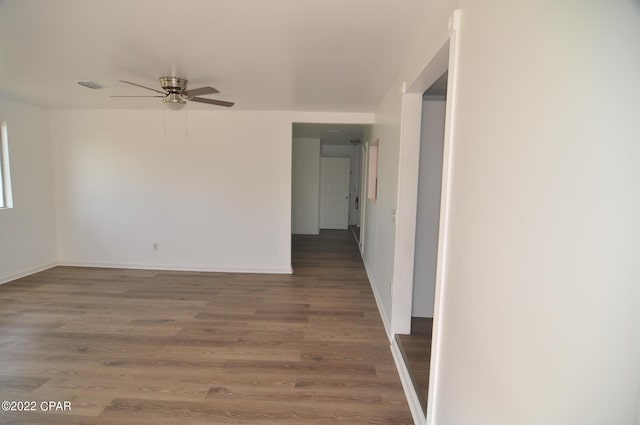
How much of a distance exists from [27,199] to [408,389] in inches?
215

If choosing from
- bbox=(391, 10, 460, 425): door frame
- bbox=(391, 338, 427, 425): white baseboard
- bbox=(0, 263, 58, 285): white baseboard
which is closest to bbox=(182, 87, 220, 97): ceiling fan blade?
bbox=(391, 10, 460, 425): door frame

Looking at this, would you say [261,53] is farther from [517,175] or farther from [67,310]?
[67,310]

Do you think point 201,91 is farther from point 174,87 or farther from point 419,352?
point 419,352

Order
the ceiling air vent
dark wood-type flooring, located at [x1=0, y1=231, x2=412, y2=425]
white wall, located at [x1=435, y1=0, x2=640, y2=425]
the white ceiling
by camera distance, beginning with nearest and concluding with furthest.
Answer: white wall, located at [x1=435, y1=0, x2=640, y2=425]
the white ceiling
dark wood-type flooring, located at [x1=0, y1=231, x2=412, y2=425]
the ceiling air vent

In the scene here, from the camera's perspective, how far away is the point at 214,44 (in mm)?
2143

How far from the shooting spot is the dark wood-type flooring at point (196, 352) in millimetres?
1885

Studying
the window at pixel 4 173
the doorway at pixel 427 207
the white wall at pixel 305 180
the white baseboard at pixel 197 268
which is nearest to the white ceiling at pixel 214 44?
the doorway at pixel 427 207

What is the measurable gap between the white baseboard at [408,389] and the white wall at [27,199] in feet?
16.7

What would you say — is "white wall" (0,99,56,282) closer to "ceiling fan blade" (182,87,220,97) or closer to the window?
the window

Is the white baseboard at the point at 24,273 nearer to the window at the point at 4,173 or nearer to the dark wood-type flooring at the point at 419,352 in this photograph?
the window at the point at 4,173

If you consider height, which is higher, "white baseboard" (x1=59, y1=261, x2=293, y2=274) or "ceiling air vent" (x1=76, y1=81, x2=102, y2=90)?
"ceiling air vent" (x1=76, y1=81, x2=102, y2=90)

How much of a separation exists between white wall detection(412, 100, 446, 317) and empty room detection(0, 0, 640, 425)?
21 millimetres

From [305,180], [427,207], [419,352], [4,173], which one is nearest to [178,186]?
[4,173]

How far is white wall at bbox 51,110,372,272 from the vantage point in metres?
4.43
